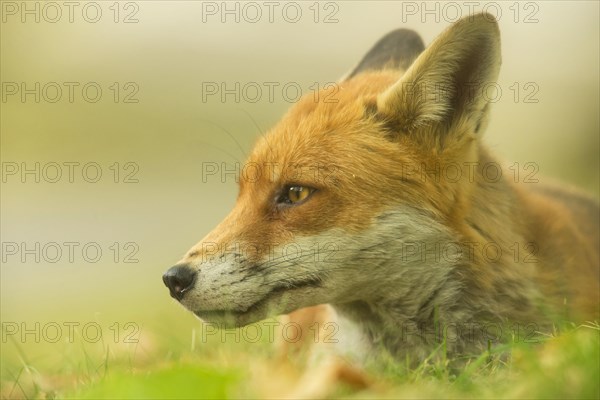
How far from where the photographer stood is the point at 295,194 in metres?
4.48

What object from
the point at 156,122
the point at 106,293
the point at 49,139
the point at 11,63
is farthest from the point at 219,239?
the point at 156,122

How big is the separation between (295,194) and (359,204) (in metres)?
0.38

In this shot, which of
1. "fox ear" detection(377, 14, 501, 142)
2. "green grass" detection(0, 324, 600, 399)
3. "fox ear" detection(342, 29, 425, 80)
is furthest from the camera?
"fox ear" detection(342, 29, 425, 80)

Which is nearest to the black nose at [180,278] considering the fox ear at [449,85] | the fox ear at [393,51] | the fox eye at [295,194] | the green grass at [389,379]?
the green grass at [389,379]

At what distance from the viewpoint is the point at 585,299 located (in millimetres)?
4836

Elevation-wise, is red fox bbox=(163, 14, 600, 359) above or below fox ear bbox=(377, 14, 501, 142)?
below

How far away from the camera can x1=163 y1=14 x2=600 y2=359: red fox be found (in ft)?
14.1

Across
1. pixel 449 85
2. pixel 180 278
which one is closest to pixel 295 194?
pixel 180 278

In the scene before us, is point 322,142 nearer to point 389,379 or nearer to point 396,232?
point 396,232

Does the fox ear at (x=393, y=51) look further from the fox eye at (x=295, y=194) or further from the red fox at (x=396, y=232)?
the fox eye at (x=295, y=194)

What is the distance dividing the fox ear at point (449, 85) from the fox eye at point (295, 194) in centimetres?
69

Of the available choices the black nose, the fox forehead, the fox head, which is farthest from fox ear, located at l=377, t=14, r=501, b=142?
the black nose

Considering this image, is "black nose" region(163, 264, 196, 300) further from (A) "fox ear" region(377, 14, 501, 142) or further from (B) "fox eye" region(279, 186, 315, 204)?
(A) "fox ear" region(377, 14, 501, 142)

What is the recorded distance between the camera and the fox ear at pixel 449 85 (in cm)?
443
